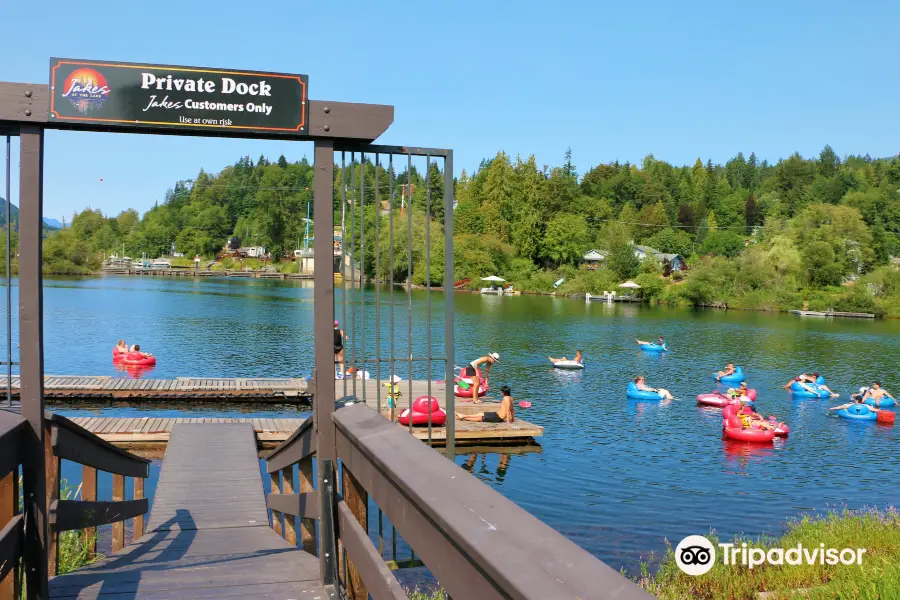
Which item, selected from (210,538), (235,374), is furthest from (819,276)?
(210,538)

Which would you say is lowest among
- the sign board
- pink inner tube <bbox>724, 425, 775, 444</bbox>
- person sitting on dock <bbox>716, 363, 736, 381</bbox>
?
pink inner tube <bbox>724, 425, 775, 444</bbox>

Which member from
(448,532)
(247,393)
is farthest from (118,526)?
(247,393)

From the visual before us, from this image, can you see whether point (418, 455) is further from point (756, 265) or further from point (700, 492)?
point (756, 265)

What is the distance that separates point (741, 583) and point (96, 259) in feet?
418

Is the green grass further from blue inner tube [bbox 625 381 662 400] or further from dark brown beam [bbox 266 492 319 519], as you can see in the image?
blue inner tube [bbox 625 381 662 400]

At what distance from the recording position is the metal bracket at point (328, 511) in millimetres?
4234

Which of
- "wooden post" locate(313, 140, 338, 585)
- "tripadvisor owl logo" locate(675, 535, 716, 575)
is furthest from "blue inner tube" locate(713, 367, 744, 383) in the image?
"wooden post" locate(313, 140, 338, 585)

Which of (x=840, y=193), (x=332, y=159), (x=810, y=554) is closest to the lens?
(x=332, y=159)

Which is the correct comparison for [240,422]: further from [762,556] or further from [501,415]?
[762,556]

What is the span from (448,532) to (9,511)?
2.79 metres

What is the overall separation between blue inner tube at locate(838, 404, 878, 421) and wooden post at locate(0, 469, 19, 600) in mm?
26032

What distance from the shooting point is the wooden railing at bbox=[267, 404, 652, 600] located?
1.64m

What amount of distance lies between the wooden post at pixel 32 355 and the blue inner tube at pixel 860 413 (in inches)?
1016

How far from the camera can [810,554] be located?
10945 millimetres
